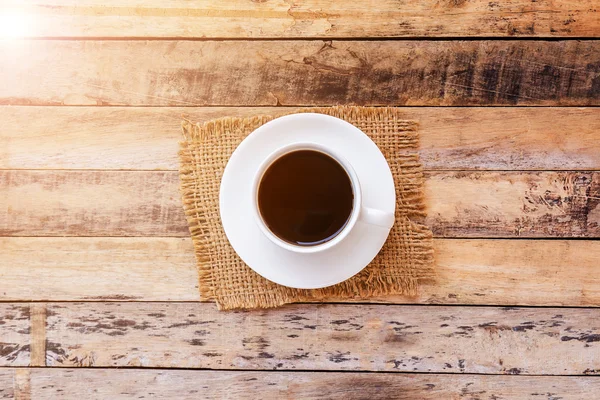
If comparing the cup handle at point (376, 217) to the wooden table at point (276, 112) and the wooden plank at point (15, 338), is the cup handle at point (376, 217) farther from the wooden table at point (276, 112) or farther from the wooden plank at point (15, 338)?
the wooden plank at point (15, 338)

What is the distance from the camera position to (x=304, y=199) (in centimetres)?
62

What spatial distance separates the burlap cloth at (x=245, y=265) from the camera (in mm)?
737

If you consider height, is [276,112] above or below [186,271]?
above

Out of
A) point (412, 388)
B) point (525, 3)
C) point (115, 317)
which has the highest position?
point (525, 3)

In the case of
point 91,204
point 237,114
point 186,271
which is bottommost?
point 186,271

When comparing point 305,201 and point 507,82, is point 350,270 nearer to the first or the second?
point 305,201

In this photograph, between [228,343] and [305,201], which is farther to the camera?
[228,343]

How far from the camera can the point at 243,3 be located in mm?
765

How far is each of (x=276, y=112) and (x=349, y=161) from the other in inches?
6.6

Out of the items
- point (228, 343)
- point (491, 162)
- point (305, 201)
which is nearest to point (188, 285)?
point (228, 343)

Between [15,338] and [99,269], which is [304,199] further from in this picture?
[15,338]

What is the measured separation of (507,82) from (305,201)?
1.25 ft

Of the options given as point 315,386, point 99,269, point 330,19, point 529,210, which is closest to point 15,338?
point 99,269

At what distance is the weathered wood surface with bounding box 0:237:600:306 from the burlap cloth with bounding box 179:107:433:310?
3 centimetres
